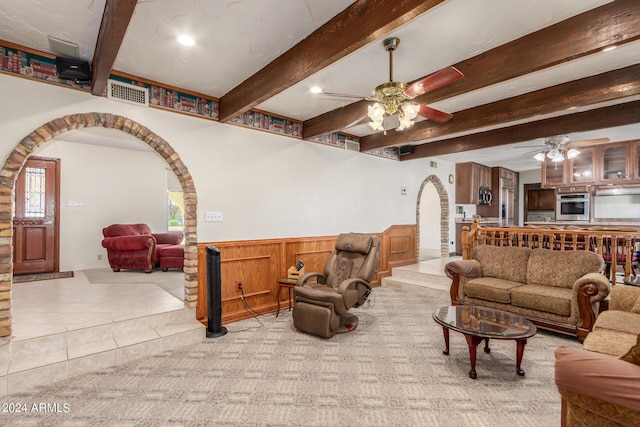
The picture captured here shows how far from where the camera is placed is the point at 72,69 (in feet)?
9.27

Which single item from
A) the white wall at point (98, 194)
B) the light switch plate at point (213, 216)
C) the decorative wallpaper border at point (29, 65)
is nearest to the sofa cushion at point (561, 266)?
the light switch plate at point (213, 216)

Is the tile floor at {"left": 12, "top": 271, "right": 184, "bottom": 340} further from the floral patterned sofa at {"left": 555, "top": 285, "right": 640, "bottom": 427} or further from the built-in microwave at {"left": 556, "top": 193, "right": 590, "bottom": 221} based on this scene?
the built-in microwave at {"left": 556, "top": 193, "right": 590, "bottom": 221}

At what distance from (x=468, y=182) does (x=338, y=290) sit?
5.95 meters

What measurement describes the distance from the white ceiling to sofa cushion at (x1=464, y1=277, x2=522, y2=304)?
2.33 m

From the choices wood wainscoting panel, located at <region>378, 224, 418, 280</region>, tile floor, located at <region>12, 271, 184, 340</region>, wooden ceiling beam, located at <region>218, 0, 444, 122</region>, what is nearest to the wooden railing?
wood wainscoting panel, located at <region>378, 224, 418, 280</region>

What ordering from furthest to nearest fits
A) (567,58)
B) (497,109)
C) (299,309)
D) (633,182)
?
(633,182)
(497,109)
(299,309)
(567,58)

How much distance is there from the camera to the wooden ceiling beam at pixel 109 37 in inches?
71.6

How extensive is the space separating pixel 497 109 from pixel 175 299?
4.86m

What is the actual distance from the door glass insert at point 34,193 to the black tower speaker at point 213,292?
4455 mm

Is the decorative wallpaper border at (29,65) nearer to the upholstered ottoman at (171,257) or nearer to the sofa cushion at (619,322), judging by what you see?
the upholstered ottoman at (171,257)

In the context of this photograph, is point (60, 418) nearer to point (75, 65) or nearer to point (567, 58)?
point (75, 65)

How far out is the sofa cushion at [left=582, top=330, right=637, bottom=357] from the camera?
6.51 ft

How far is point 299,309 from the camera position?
11.5ft

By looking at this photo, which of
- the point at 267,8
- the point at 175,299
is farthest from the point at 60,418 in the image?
the point at 267,8
